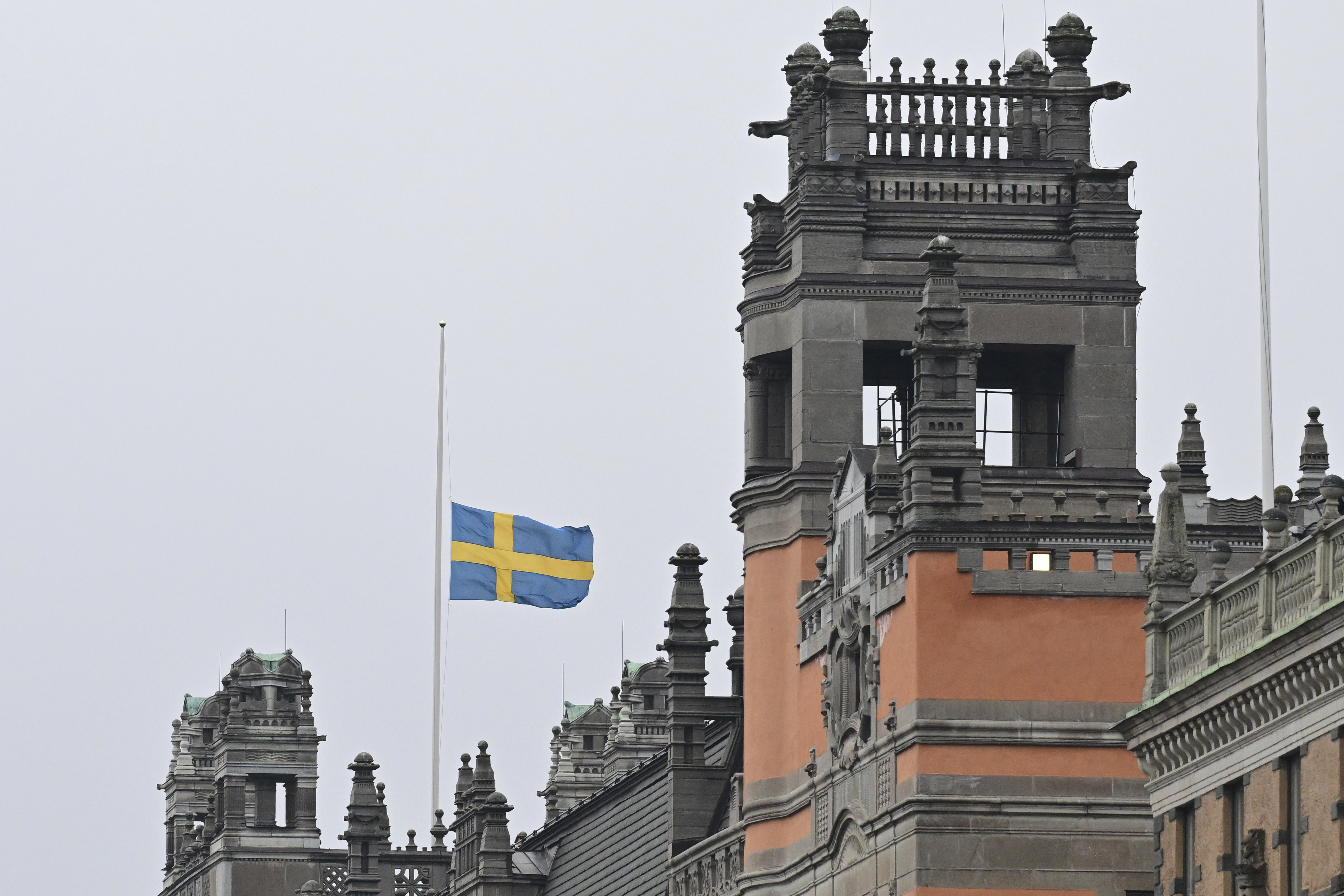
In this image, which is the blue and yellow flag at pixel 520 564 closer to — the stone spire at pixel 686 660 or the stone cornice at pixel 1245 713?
the stone spire at pixel 686 660

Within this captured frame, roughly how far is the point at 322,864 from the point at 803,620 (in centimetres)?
5458

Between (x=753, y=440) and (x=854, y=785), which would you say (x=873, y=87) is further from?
(x=854, y=785)

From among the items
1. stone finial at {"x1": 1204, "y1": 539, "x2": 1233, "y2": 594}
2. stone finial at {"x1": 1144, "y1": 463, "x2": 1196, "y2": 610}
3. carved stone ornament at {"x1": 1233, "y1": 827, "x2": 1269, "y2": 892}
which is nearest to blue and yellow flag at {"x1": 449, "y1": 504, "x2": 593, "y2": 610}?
stone finial at {"x1": 1204, "y1": 539, "x2": 1233, "y2": 594}

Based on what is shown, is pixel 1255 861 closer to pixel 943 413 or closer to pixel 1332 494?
pixel 1332 494

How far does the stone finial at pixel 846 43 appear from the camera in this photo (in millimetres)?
75125

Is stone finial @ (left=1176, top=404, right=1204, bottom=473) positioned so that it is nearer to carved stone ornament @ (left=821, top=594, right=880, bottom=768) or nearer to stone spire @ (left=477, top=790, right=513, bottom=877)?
carved stone ornament @ (left=821, top=594, right=880, bottom=768)

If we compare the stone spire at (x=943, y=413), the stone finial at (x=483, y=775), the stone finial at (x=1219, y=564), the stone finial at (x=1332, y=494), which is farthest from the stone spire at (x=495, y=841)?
the stone finial at (x=1332, y=494)

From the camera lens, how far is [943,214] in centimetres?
7450

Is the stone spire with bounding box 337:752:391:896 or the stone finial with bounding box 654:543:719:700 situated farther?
the stone spire with bounding box 337:752:391:896

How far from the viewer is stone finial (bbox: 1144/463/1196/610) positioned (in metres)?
58.7

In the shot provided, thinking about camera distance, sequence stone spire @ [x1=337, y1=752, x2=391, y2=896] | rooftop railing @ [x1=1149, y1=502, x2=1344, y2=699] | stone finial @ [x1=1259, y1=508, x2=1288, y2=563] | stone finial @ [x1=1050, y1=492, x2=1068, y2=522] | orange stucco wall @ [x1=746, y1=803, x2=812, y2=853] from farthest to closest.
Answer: stone spire @ [x1=337, y1=752, x2=391, y2=896]
orange stucco wall @ [x1=746, y1=803, x2=812, y2=853]
stone finial @ [x1=1050, y1=492, x2=1068, y2=522]
stone finial @ [x1=1259, y1=508, x2=1288, y2=563]
rooftop railing @ [x1=1149, y1=502, x2=1344, y2=699]

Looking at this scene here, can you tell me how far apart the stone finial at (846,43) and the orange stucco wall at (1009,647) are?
41.0 ft

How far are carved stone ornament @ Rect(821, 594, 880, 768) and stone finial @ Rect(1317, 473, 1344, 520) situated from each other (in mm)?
14372

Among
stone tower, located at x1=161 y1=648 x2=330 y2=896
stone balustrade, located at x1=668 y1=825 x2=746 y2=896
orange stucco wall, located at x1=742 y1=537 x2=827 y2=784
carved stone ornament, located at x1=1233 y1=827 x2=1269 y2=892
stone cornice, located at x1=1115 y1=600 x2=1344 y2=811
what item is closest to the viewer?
stone cornice, located at x1=1115 y1=600 x2=1344 y2=811
